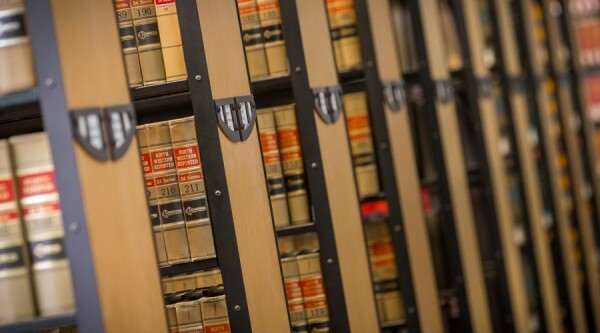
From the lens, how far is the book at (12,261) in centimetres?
202

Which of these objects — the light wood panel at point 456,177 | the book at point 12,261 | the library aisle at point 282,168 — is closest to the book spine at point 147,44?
the library aisle at point 282,168

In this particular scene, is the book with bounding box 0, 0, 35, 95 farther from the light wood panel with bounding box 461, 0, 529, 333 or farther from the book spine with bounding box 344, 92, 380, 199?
the light wood panel with bounding box 461, 0, 529, 333

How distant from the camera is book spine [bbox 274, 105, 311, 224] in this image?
3016 millimetres

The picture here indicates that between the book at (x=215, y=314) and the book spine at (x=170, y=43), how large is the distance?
1.95 feet

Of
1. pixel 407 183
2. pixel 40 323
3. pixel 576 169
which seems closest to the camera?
pixel 40 323

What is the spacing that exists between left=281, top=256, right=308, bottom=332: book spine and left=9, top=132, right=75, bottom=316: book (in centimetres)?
109

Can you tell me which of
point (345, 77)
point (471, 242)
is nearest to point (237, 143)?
point (345, 77)

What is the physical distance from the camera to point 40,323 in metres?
2.00

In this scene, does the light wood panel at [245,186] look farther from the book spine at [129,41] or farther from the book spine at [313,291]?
the book spine at [313,291]

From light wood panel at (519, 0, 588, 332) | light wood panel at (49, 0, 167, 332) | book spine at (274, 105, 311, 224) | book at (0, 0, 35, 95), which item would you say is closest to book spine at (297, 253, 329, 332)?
book spine at (274, 105, 311, 224)

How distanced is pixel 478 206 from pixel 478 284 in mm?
633

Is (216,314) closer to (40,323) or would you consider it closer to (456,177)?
(40,323)

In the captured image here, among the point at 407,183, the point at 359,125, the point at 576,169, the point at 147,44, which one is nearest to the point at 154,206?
the point at 147,44

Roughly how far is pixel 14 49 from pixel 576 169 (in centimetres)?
415
